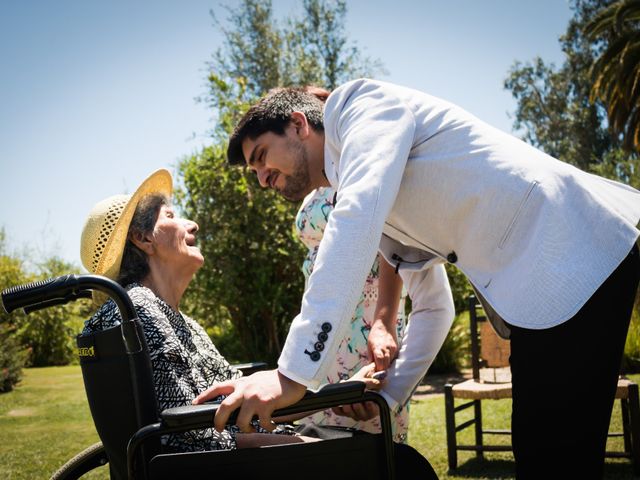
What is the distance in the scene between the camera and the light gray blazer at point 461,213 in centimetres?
138

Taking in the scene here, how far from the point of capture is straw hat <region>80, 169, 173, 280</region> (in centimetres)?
229

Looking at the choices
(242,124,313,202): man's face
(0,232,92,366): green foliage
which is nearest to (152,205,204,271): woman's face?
(242,124,313,202): man's face

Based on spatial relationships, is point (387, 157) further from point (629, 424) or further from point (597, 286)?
point (629, 424)

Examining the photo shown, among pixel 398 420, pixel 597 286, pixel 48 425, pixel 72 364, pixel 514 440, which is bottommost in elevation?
pixel 72 364

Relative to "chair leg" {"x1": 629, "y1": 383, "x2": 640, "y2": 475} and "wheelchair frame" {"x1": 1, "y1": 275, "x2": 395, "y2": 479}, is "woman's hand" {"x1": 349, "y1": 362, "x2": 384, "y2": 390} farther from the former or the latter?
"chair leg" {"x1": 629, "y1": 383, "x2": 640, "y2": 475}

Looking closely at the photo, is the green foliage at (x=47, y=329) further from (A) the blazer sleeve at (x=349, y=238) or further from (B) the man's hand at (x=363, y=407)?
(A) the blazer sleeve at (x=349, y=238)

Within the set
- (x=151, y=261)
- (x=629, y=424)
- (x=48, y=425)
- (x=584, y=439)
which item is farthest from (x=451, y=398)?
(x=48, y=425)

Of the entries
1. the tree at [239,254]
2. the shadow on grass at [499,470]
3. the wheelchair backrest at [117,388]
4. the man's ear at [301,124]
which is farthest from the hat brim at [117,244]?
the tree at [239,254]

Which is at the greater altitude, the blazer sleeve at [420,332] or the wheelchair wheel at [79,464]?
the blazer sleeve at [420,332]

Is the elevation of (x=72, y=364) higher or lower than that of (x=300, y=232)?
→ lower

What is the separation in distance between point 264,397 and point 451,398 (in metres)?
3.60

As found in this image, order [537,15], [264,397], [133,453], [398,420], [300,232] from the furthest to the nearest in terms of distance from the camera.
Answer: [537,15] → [300,232] → [398,420] → [133,453] → [264,397]

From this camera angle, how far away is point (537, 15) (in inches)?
942

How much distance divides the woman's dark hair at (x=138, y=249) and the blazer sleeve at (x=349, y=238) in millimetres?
1081
